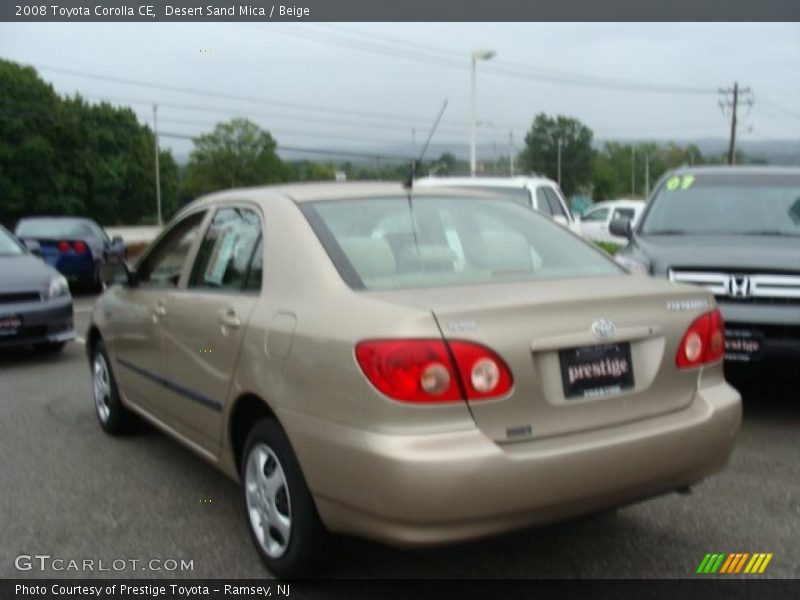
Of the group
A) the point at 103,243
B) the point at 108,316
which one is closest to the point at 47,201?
the point at 103,243

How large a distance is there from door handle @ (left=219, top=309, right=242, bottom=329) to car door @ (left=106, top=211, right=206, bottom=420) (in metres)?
0.79

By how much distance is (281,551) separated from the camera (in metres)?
3.36

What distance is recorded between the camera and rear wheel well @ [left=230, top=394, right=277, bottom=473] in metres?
3.49

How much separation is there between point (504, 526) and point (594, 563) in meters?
0.83

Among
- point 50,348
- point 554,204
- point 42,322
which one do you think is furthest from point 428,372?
point 554,204

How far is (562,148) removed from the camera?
104 meters

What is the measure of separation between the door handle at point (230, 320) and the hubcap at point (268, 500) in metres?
0.52

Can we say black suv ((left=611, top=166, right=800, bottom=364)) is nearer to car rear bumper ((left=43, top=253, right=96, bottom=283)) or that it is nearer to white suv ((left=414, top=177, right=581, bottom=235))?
white suv ((left=414, top=177, right=581, bottom=235))

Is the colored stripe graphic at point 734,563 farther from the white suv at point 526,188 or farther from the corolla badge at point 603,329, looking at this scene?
the white suv at point 526,188

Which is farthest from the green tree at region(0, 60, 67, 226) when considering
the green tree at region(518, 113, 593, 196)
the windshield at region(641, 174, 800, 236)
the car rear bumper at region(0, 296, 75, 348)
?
the windshield at region(641, 174, 800, 236)

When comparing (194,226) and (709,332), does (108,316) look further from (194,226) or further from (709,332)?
(709,332)

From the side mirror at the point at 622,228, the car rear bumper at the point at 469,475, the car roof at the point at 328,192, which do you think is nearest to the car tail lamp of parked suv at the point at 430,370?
the car rear bumper at the point at 469,475

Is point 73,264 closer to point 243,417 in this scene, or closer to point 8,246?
point 8,246

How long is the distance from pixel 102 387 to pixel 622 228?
419 centimetres
